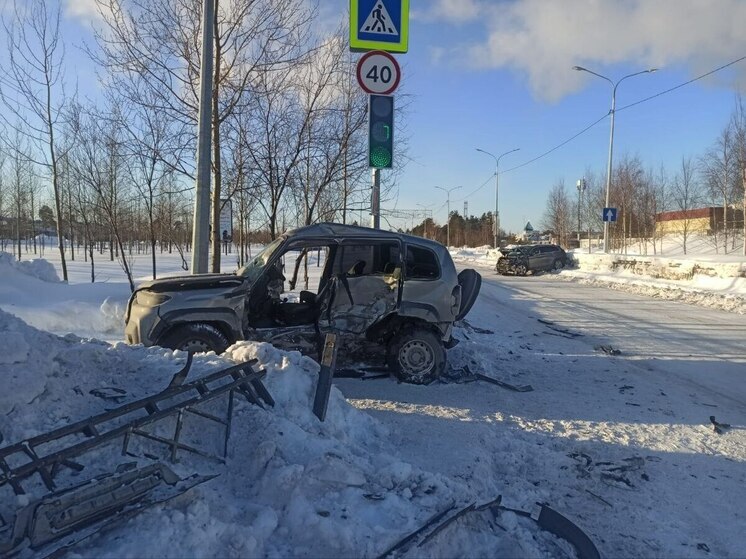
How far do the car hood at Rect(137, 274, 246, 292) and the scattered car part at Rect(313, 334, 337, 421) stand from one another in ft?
7.03

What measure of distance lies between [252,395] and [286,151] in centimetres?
1000

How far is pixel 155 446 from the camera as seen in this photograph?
3.22m

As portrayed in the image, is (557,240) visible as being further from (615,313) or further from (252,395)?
(252,395)

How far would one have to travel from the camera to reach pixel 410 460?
13.0 feet

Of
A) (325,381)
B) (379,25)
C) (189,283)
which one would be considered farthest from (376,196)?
(325,381)

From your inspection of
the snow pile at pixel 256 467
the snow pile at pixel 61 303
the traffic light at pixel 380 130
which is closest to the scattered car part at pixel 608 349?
the traffic light at pixel 380 130

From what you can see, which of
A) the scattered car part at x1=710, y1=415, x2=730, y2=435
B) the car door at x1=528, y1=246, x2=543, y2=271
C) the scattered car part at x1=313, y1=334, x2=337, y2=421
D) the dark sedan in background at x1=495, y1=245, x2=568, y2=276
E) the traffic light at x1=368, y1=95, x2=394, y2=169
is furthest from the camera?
the car door at x1=528, y1=246, x2=543, y2=271

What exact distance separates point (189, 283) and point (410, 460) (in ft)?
11.0

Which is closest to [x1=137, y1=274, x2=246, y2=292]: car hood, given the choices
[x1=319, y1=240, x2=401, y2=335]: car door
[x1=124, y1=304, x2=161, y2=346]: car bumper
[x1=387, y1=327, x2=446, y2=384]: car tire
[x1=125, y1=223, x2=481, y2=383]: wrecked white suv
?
[x1=125, y1=223, x2=481, y2=383]: wrecked white suv

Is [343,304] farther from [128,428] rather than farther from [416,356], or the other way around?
[128,428]

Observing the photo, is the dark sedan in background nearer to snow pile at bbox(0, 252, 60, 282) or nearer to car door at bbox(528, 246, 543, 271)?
car door at bbox(528, 246, 543, 271)

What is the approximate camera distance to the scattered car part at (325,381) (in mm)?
3990

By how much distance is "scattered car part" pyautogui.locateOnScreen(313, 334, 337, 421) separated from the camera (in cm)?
399

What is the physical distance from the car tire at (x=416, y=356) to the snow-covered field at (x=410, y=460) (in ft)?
Answer: 0.78
